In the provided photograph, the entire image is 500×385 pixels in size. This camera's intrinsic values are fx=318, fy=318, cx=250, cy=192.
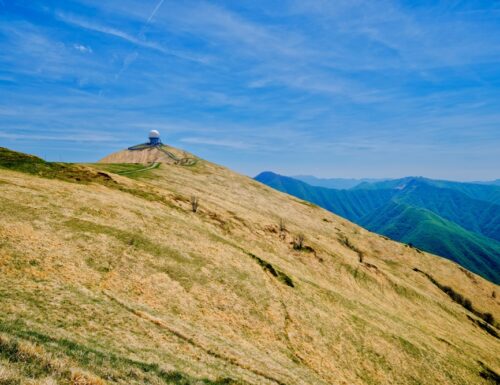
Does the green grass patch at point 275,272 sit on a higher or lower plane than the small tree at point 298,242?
lower

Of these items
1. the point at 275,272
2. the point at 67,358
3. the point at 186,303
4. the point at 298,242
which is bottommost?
the point at 186,303

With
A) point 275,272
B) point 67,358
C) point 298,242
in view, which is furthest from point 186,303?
point 298,242

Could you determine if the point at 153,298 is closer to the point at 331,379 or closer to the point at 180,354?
the point at 180,354

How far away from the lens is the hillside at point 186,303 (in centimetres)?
2058

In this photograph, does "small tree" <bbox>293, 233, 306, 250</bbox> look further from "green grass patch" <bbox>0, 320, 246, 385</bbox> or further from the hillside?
"green grass patch" <bbox>0, 320, 246, 385</bbox>

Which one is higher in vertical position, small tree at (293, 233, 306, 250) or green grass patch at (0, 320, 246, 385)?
small tree at (293, 233, 306, 250)

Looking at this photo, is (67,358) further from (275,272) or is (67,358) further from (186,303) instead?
(275,272)

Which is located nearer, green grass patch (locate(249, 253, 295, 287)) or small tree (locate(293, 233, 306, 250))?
green grass patch (locate(249, 253, 295, 287))

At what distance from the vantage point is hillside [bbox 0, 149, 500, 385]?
20.6 metres

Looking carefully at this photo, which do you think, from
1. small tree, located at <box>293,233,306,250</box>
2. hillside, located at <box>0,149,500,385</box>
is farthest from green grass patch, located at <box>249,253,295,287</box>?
small tree, located at <box>293,233,306,250</box>

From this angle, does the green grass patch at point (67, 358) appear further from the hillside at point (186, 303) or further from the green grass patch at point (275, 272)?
the green grass patch at point (275, 272)

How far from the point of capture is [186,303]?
116 ft

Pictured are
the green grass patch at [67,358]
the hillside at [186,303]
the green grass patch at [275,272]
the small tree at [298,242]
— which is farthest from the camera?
the small tree at [298,242]

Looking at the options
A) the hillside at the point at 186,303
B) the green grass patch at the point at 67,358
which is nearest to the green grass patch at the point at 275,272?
the hillside at the point at 186,303
